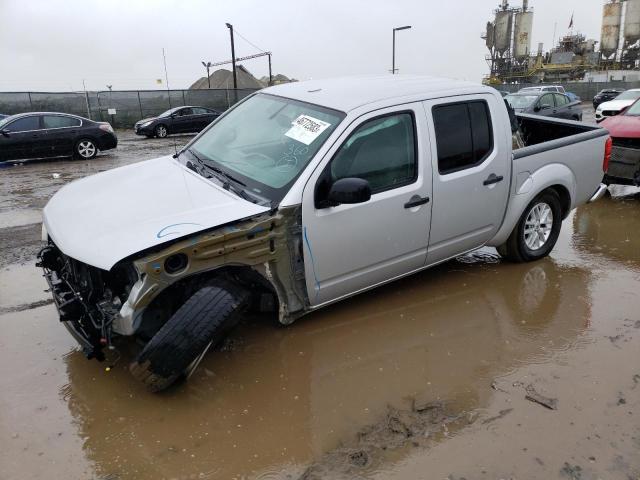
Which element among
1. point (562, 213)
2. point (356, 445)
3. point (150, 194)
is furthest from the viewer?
point (562, 213)

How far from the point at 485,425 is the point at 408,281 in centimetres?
210

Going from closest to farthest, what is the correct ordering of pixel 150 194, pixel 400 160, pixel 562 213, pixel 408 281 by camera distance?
pixel 150 194 < pixel 400 160 < pixel 408 281 < pixel 562 213

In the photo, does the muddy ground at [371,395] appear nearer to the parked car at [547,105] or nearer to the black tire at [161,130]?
the parked car at [547,105]

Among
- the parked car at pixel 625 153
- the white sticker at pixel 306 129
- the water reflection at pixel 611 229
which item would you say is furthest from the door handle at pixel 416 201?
the parked car at pixel 625 153

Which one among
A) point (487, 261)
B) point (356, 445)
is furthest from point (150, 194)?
point (487, 261)

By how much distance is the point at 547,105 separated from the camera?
16453 mm

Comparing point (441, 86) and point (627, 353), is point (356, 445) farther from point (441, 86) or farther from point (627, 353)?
point (441, 86)

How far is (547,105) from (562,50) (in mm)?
80050

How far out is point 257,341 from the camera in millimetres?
3992

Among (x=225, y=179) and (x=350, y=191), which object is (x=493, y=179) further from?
(x=225, y=179)

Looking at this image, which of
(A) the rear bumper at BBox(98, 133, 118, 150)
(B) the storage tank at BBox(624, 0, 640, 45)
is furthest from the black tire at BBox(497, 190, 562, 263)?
(B) the storage tank at BBox(624, 0, 640, 45)

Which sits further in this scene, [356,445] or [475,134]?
[475,134]

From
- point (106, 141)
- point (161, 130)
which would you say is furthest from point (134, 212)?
point (161, 130)

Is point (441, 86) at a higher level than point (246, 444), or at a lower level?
higher
